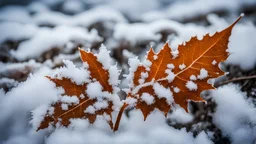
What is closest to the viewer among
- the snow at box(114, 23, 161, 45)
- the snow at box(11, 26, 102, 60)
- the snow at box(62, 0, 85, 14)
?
the snow at box(11, 26, 102, 60)

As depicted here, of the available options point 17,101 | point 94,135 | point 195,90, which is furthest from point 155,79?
point 17,101

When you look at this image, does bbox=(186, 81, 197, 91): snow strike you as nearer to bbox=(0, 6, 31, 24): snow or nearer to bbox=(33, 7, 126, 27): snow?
bbox=(33, 7, 126, 27): snow

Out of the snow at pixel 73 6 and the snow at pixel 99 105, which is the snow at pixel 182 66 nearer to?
the snow at pixel 99 105

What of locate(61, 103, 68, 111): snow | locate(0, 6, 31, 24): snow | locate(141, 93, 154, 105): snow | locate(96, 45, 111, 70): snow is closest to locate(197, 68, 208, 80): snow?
locate(141, 93, 154, 105): snow

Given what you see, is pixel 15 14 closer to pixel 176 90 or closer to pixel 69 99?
pixel 69 99

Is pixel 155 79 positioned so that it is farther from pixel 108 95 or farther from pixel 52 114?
pixel 52 114
